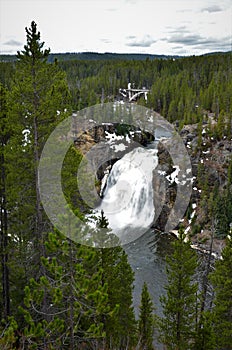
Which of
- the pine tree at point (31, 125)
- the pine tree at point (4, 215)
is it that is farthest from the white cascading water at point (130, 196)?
the pine tree at point (31, 125)

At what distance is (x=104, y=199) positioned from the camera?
46.7m

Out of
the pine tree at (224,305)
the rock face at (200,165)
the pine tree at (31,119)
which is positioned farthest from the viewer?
the rock face at (200,165)

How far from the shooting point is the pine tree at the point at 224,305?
58.1ft

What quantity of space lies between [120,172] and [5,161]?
35.4 m

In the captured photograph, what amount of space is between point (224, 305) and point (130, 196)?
91.2 ft

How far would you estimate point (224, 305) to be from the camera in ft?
58.9

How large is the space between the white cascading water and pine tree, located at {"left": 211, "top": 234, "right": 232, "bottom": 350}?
1842 cm

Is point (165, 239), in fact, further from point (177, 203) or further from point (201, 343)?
point (201, 343)

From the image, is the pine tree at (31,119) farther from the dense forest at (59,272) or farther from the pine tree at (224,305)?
the pine tree at (224,305)

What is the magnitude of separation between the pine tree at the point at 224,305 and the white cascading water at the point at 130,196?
1842 cm

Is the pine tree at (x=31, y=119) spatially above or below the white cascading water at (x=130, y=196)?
above

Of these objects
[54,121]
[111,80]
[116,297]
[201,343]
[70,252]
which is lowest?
[201,343]

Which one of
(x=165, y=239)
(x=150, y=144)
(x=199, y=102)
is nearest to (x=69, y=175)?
(x=165, y=239)

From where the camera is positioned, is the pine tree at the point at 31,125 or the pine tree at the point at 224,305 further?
the pine tree at the point at 224,305
